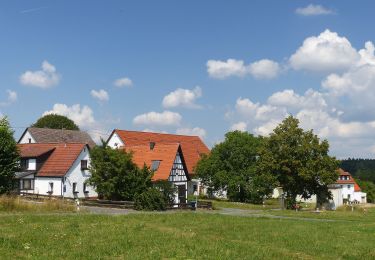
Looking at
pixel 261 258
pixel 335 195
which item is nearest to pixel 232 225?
pixel 261 258

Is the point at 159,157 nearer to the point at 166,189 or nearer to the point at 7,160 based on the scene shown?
the point at 166,189

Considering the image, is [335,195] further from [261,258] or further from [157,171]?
[261,258]

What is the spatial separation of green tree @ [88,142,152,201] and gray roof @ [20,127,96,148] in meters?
28.1

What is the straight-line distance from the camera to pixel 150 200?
44.8 m

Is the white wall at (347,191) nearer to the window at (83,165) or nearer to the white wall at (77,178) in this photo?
the white wall at (77,178)

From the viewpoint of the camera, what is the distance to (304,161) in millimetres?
57438

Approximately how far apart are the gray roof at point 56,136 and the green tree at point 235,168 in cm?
1887

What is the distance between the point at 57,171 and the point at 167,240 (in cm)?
4395

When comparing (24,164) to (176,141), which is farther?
(176,141)

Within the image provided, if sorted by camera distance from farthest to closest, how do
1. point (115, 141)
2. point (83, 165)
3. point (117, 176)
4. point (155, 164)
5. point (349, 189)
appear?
point (349, 189) → point (115, 141) → point (83, 165) → point (155, 164) → point (117, 176)

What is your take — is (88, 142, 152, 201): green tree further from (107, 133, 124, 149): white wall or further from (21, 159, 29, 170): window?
(107, 133, 124, 149): white wall

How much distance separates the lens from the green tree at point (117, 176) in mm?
48719

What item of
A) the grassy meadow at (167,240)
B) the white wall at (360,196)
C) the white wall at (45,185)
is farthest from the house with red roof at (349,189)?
the grassy meadow at (167,240)

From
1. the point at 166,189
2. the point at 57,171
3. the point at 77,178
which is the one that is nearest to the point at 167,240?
the point at 166,189
